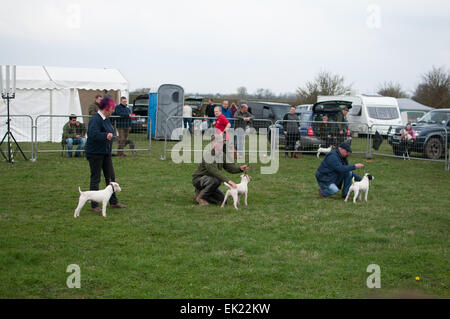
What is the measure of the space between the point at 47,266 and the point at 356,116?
2667 centimetres

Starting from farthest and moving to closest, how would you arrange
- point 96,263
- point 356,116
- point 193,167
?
1. point 356,116
2. point 193,167
3. point 96,263

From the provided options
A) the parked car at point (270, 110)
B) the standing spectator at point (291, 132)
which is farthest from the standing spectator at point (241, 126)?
the parked car at point (270, 110)

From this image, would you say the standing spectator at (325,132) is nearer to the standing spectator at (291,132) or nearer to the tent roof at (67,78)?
the standing spectator at (291,132)

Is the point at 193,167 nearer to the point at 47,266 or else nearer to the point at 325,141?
the point at 325,141

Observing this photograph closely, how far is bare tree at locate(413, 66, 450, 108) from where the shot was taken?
149ft

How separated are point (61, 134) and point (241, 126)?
6.87 meters

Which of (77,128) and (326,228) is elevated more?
(77,128)

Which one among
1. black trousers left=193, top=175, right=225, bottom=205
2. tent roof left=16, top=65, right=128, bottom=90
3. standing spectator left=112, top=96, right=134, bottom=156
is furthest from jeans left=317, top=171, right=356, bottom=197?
tent roof left=16, top=65, right=128, bottom=90

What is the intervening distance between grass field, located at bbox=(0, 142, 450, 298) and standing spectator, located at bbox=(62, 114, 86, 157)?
419cm

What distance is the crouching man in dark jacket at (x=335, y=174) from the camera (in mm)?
9500

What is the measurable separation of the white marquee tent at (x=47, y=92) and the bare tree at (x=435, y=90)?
35134 mm

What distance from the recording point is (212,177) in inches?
343

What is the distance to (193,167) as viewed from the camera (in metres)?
13.7

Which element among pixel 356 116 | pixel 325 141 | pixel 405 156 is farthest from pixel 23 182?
pixel 356 116
